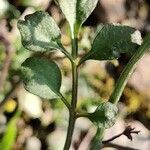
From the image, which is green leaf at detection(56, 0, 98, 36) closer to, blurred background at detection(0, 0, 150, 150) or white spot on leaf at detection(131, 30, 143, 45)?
white spot on leaf at detection(131, 30, 143, 45)

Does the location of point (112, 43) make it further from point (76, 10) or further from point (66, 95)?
point (66, 95)

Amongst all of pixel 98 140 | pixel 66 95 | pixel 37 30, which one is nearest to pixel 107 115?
pixel 98 140

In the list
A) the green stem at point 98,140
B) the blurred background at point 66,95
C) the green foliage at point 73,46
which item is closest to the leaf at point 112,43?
the green foliage at point 73,46

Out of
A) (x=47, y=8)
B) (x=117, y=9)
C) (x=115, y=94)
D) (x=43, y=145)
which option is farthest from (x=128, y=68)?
(x=117, y=9)

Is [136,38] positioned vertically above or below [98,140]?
above

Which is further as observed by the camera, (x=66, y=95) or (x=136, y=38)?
(x=66, y=95)
